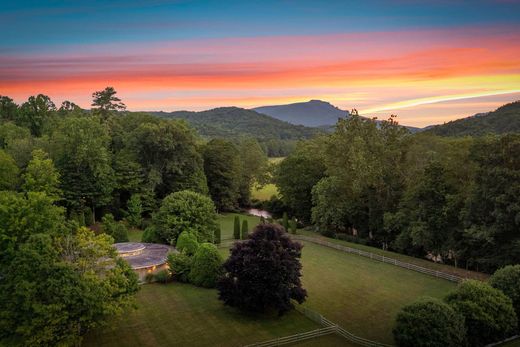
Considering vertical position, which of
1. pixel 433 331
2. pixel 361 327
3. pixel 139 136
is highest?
pixel 139 136

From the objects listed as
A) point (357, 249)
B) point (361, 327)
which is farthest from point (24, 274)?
point (357, 249)

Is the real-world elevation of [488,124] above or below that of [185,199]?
above

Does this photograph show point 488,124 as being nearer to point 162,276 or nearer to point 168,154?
point 168,154

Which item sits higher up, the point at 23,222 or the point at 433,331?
the point at 23,222

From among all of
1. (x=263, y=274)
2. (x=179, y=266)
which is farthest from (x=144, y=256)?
(x=263, y=274)

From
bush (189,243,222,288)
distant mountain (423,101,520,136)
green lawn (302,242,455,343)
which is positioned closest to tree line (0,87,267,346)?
bush (189,243,222,288)

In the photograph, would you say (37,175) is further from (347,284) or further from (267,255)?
(347,284)

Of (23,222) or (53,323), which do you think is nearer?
(53,323)
